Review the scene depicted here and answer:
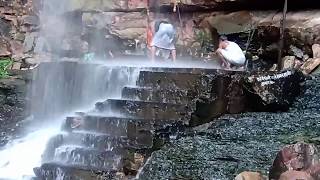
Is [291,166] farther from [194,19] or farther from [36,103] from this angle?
[194,19]

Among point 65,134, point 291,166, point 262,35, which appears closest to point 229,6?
point 262,35

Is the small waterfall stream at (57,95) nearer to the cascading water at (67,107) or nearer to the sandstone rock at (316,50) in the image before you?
the cascading water at (67,107)

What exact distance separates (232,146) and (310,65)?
4.19m

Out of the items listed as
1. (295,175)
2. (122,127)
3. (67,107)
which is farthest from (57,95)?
(295,175)

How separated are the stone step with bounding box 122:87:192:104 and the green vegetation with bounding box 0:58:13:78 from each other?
20.3 feet

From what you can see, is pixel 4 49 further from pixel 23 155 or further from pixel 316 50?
pixel 316 50

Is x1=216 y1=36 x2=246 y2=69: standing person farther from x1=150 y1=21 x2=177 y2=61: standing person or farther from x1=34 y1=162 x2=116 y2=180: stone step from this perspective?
x1=34 y1=162 x2=116 y2=180: stone step

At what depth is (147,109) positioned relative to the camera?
8.20 metres

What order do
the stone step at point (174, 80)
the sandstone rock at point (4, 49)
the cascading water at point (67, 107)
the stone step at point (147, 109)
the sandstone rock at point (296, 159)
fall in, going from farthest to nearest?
the sandstone rock at point (4, 49) → the stone step at point (174, 80) → the cascading water at point (67, 107) → the stone step at point (147, 109) → the sandstone rock at point (296, 159)

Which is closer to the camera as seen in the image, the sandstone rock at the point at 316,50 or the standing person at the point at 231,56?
the standing person at the point at 231,56

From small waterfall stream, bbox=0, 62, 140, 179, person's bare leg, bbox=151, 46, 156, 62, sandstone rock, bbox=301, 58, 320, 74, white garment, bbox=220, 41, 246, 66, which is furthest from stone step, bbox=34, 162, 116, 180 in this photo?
sandstone rock, bbox=301, 58, 320, 74

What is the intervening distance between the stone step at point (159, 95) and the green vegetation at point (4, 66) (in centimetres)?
617

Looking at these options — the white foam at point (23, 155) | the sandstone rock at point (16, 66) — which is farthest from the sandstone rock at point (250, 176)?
the sandstone rock at point (16, 66)

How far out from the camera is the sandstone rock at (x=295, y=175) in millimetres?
5205
